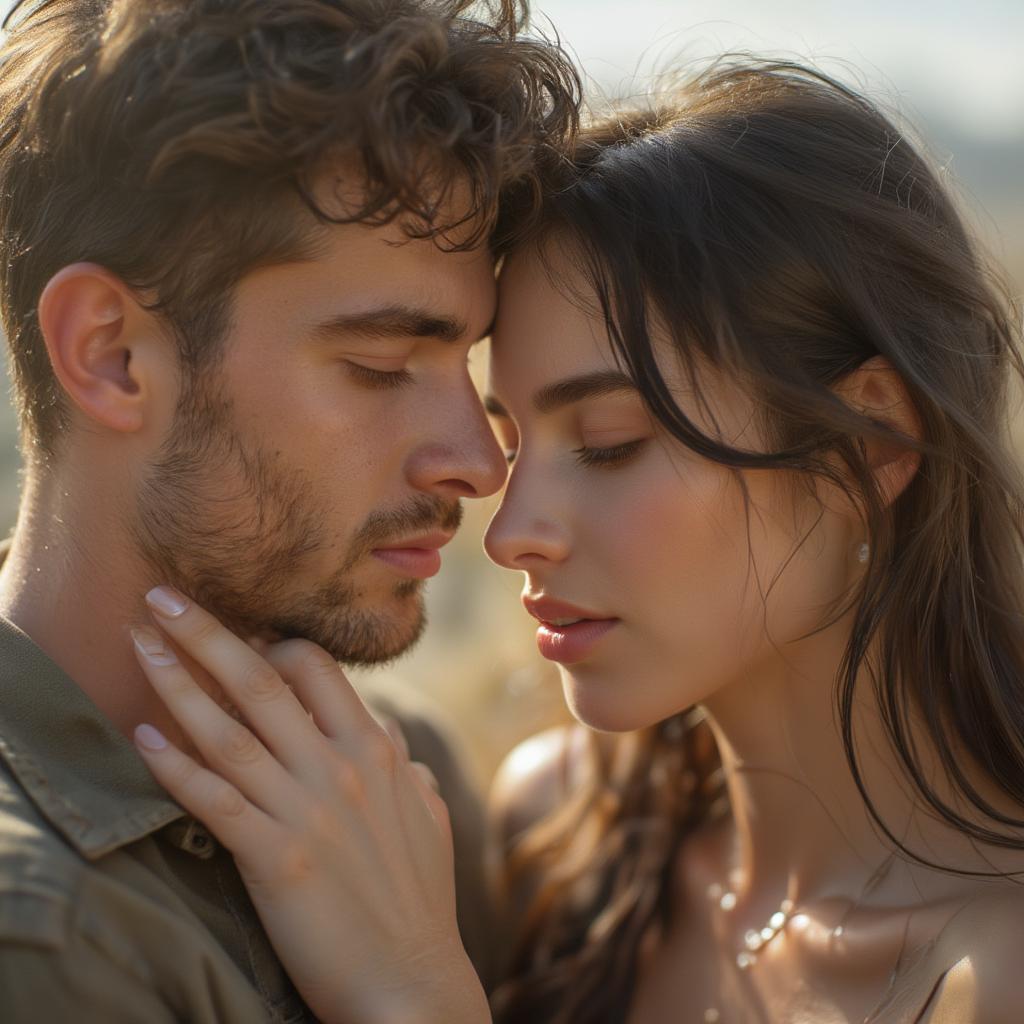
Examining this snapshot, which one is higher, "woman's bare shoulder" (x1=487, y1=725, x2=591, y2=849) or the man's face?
the man's face

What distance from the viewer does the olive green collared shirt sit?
1.72 m

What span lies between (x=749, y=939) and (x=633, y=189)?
1.79m

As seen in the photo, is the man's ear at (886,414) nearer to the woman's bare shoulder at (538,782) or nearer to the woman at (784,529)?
the woman at (784,529)

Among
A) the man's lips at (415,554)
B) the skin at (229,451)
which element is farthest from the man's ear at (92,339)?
the man's lips at (415,554)

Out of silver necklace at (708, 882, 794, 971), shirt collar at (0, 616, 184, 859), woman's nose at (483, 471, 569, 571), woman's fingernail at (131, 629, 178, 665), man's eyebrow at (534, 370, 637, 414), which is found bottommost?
silver necklace at (708, 882, 794, 971)

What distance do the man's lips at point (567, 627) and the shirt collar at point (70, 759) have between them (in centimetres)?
90

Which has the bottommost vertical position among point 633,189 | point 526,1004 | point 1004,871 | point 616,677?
point 526,1004

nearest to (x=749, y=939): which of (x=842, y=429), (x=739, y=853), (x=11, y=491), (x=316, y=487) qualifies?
(x=739, y=853)

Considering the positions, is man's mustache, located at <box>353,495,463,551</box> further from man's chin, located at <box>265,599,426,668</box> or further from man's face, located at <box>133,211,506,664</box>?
man's chin, located at <box>265,599,426,668</box>

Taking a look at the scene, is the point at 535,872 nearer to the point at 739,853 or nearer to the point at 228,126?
the point at 739,853

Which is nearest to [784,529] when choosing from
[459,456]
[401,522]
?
[459,456]

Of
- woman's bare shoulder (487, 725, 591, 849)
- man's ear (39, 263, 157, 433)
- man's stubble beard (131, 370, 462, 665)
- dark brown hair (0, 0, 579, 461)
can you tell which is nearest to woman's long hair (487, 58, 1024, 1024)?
dark brown hair (0, 0, 579, 461)

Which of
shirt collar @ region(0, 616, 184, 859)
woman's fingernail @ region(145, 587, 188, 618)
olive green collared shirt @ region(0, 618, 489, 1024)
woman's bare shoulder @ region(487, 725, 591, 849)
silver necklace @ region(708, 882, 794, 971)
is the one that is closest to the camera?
olive green collared shirt @ region(0, 618, 489, 1024)

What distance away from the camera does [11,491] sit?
12.0 meters
